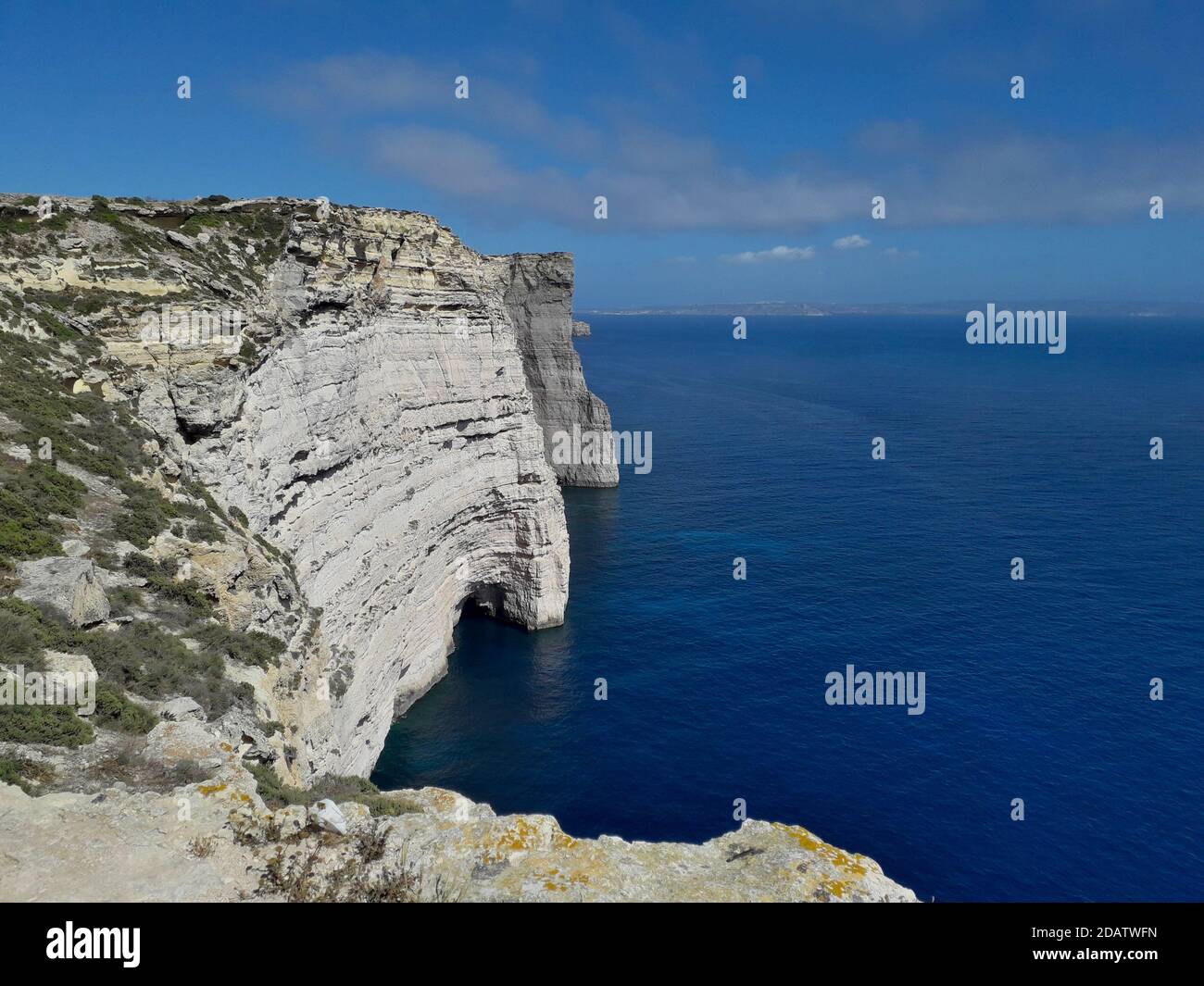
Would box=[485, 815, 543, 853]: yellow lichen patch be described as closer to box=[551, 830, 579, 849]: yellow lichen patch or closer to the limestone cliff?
the limestone cliff

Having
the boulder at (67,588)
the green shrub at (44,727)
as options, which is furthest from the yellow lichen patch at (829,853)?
the boulder at (67,588)

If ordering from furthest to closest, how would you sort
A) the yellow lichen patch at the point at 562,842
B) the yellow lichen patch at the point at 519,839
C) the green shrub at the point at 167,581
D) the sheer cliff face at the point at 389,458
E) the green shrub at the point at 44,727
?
1. the sheer cliff face at the point at 389,458
2. the green shrub at the point at 167,581
3. the green shrub at the point at 44,727
4. the yellow lichen patch at the point at 562,842
5. the yellow lichen patch at the point at 519,839

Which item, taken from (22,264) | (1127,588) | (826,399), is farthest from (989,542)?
(826,399)

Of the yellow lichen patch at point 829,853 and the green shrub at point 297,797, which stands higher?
the green shrub at point 297,797

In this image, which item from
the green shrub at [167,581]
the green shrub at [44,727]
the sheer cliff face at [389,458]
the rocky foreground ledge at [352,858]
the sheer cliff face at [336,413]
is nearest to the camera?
the rocky foreground ledge at [352,858]

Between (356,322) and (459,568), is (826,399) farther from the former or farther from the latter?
(356,322)
